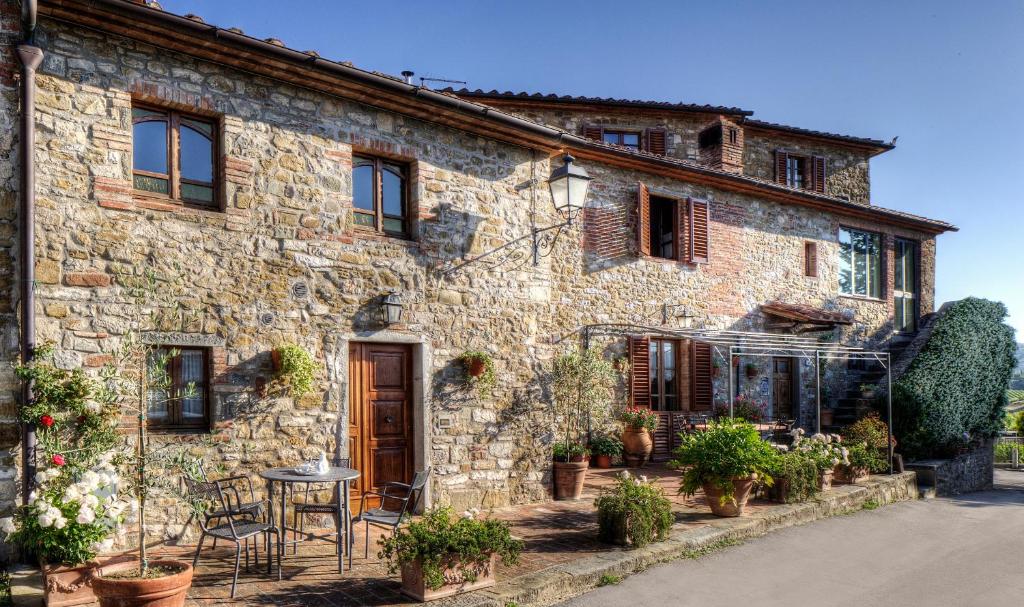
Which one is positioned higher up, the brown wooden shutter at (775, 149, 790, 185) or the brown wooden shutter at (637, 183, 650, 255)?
Answer: the brown wooden shutter at (775, 149, 790, 185)

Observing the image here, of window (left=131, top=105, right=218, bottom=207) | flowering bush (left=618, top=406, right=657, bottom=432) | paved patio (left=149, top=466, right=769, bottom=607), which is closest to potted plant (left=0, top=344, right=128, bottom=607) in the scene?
paved patio (left=149, top=466, right=769, bottom=607)

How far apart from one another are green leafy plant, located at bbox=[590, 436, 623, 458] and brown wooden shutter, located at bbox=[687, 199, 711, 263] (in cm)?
364

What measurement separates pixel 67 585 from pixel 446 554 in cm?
260

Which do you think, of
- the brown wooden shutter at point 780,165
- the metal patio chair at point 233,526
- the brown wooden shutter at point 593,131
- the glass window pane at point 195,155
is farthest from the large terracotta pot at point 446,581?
the brown wooden shutter at point 780,165

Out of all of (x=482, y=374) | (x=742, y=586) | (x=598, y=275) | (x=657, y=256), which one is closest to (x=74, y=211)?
(x=482, y=374)

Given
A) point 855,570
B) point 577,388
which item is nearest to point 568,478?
point 577,388

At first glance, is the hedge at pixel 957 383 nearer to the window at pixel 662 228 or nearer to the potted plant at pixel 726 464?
the window at pixel 662 228

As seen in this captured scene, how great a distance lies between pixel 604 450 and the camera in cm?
1105

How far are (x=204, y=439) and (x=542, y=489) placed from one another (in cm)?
417

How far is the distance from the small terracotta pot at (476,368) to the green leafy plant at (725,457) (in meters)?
2.48

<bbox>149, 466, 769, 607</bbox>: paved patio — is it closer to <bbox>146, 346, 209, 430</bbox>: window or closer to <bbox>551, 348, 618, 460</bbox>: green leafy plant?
<bbox>146, 346, 209, 430</bbox>: window

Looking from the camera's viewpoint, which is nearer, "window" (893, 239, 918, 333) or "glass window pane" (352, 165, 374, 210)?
"glass window pane" (352, 165, 374, 210)

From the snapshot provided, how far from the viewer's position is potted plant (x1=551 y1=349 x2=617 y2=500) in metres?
8.91

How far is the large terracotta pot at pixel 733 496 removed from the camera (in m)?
7.93
